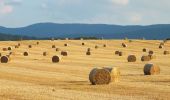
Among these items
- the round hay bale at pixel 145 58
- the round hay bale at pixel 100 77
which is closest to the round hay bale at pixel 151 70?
the round hay bale at pixel 100 77

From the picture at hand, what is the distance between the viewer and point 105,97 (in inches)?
995

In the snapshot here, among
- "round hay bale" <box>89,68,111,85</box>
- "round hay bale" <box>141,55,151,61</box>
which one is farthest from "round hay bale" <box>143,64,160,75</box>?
"round hay bale" <box>141,55,151,61</box>

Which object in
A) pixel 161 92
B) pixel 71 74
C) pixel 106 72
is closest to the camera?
pixel 161 92

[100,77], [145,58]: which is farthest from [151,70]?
[145,58]

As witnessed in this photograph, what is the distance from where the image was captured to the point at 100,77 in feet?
103

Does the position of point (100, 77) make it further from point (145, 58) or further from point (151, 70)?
point (145, 58)

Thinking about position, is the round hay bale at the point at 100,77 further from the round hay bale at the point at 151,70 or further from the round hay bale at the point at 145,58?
the round hay bale at the point at 145,58

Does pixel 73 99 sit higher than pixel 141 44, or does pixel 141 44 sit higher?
pixel 141 44

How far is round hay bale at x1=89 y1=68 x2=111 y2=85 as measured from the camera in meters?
31.3

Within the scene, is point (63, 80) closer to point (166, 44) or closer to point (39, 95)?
point (39, 95)

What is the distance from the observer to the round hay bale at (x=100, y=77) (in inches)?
1231

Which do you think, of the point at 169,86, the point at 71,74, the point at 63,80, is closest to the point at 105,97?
the point at 169,86

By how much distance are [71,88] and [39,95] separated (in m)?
4.32

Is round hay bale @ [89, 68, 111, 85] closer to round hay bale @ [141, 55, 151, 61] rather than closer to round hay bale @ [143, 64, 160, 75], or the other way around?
round hay bale @ [143, 64, 160, 75]
